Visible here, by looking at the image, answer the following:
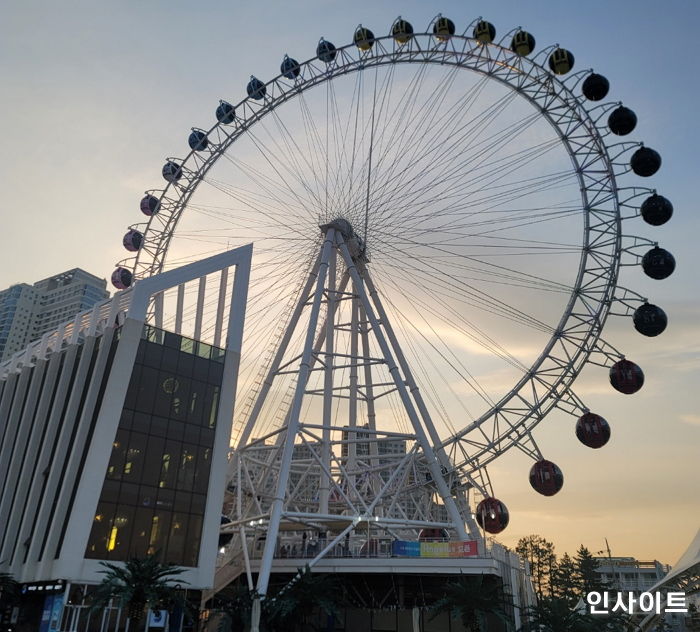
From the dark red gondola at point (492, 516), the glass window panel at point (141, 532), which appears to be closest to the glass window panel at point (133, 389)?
the glass window panel at point (141, 532)

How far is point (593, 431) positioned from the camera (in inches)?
1560

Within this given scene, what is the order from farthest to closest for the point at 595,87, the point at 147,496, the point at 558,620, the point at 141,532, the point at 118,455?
1. the point at 595,87
2. the point at 147,496
3. the point at 118,455
4. the point at 141,532
5. the point at 558,620

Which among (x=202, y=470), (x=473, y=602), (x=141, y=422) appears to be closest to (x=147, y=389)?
(x=141, y=422)

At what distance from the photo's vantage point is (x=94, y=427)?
1308 inches

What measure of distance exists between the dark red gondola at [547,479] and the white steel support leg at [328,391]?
1206 centimetres

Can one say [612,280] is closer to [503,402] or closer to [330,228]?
[503,402]

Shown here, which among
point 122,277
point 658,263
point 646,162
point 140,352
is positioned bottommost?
point 140,352

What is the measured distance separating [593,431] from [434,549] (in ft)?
41.9

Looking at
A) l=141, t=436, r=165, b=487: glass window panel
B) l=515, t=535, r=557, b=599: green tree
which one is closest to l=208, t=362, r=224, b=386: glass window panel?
l=141, t=436, r=165, b=487: glass window panel

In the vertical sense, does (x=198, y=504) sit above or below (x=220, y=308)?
below

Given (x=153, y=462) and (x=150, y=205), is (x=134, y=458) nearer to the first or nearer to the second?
(x=153, y=462)

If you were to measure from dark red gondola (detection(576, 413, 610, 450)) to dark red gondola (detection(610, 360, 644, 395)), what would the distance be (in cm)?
240

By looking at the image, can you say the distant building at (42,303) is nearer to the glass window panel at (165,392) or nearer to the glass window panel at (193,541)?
the glass window panel at (165,392)

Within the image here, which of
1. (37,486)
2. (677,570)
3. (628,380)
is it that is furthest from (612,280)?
(37,486)
